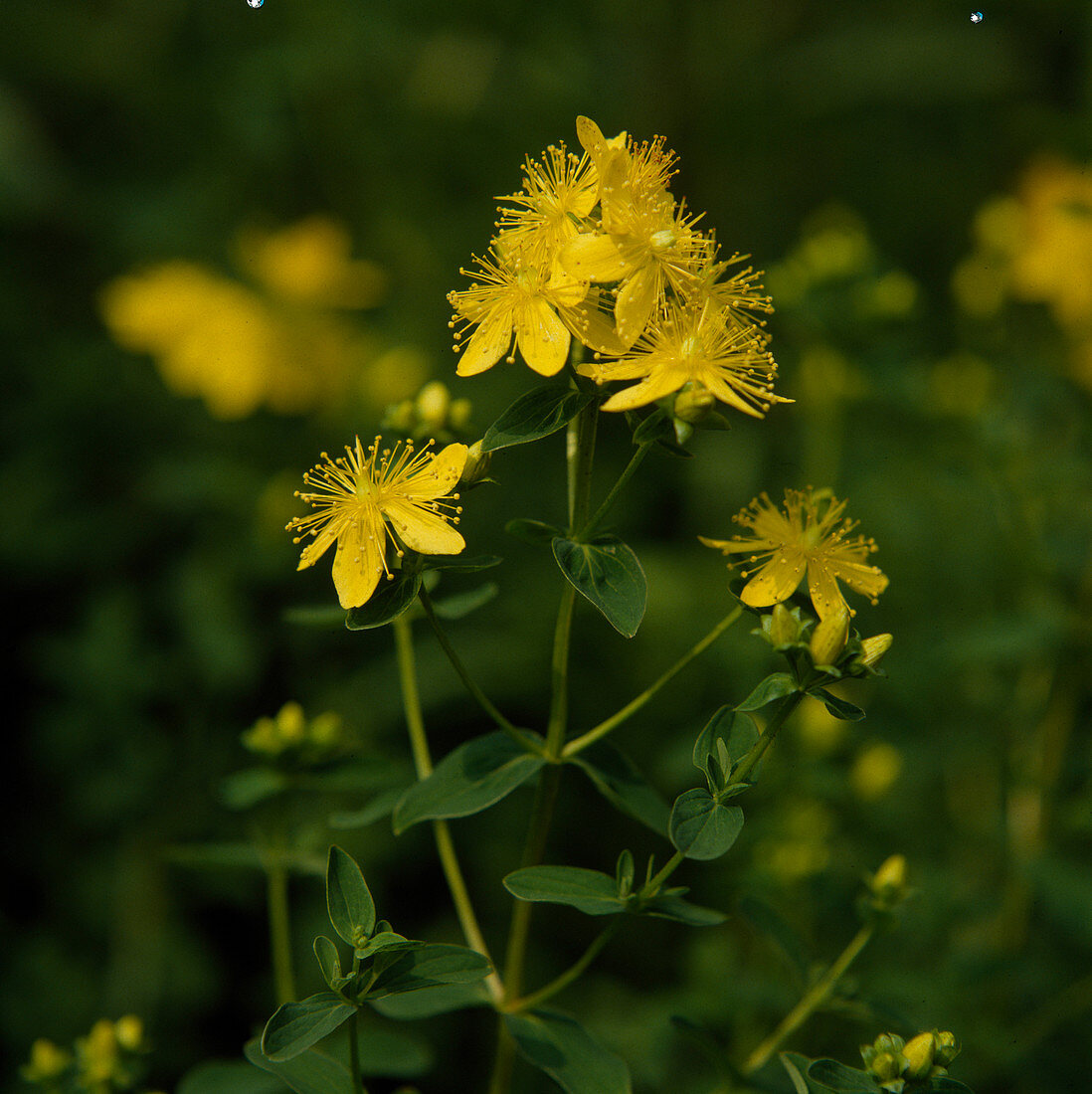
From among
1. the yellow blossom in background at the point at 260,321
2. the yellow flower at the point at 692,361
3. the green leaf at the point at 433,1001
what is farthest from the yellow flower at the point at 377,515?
the yellow blossom in background at the point at 260,321

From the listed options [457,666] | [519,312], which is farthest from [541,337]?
[457,666]

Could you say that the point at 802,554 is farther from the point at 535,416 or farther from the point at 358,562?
the point at 358,562

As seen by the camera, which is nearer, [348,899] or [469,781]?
[348,899]

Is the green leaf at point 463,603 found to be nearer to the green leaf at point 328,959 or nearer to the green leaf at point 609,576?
the green leaf at point 609,576

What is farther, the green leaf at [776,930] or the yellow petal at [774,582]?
the green leaf at [776,930]

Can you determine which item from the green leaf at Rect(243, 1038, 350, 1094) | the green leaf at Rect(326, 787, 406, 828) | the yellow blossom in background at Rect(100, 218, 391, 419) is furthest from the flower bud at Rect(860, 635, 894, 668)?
the yellow blossom in background at Rect(100, 218, 391, 419)

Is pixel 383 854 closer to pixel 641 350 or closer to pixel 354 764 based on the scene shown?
pixel 354 764

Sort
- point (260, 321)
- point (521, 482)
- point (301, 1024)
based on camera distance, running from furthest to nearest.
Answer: point (260, 321) < point (521, 482) < point (301, 1024)
